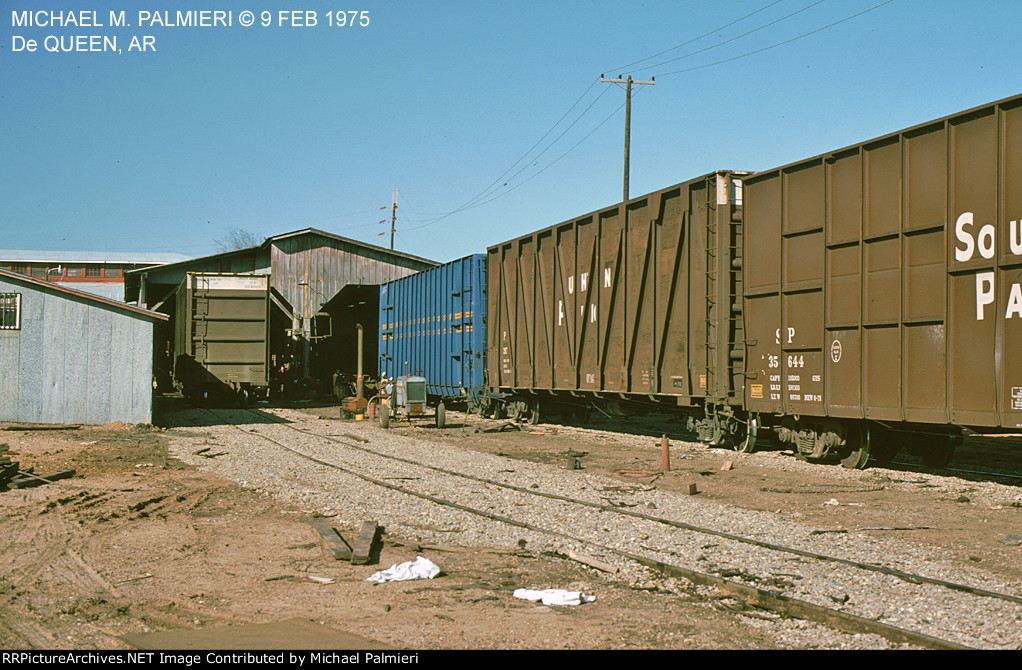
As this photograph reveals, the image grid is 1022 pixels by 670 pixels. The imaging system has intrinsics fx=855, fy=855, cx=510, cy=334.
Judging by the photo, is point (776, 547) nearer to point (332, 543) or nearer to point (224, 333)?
point (332, 543)

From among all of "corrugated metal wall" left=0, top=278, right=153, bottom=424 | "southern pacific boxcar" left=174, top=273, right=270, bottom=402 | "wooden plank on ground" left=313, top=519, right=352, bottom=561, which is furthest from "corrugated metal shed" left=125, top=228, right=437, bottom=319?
"wooden plank on ground" left=313, top=519, right=352, bottom=561

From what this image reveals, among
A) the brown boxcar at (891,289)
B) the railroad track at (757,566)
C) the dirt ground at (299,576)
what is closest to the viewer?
the dirt ground at (299,576)

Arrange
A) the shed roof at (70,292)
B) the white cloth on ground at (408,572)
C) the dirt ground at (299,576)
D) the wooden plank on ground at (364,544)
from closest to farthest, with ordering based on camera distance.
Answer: the dirt ground at (299,576) → the white cloth on ground at (408,572) → the wooden plank on ground at (364,544) → the shed roof at (70,292)

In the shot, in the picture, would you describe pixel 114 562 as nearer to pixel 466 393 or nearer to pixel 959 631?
pixel 959 631

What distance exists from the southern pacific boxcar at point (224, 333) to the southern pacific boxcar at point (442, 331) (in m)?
3.98

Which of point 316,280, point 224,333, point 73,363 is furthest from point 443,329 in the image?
point 316,280

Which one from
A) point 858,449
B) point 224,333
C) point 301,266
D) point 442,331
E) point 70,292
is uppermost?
point 301,266

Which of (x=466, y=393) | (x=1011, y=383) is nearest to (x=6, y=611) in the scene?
(x=1011, y=383)

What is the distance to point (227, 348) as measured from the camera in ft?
82.0

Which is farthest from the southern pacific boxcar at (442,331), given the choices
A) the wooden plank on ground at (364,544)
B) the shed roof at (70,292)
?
the wooden plank on ground at (364,544)

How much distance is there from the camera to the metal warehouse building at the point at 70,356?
A: 63.1 ft

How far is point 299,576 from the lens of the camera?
21.1ft

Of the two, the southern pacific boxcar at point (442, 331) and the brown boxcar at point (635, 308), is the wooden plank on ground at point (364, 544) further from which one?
the southern pacific boxcar at point (442, 331)

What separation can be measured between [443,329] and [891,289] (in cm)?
1551
